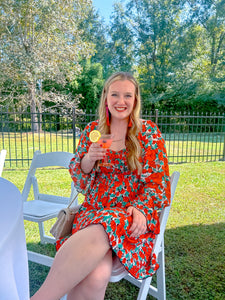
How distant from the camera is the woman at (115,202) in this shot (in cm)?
122

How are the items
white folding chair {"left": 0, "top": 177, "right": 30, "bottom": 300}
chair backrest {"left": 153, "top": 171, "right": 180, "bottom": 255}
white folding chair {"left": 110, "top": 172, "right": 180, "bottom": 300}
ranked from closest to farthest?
1. white folding chair {"left": 0, "top": 177, "right": 30, "bottom": 300}
2. white folding chair {"left": 110, "top": 172, "right": 180, "bottom": 300}
3. chair backrest {"left": 153, "top": 171, "right": 180, "bottom": 255}

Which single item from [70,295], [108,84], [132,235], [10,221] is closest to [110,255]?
[132,235]

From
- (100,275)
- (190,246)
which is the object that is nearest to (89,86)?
(190,246)

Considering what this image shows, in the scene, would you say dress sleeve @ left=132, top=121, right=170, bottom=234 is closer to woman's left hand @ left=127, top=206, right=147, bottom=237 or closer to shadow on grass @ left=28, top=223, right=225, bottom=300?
woman's left hand @ left=127, top=206, right=147, bottom=237

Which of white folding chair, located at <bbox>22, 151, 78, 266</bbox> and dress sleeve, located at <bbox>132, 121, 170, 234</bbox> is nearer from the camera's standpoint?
dress sleeve, located at <bbox>132, 121, 170, 234</bbox>

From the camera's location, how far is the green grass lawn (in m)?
2.11

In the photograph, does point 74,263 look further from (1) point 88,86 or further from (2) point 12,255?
(1) point 88,86

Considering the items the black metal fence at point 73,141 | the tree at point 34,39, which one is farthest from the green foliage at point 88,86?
the black metal fence at point 73,141

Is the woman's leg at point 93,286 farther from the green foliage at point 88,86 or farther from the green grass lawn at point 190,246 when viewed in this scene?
the green foliage at point 88,86

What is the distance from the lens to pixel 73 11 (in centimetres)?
1337

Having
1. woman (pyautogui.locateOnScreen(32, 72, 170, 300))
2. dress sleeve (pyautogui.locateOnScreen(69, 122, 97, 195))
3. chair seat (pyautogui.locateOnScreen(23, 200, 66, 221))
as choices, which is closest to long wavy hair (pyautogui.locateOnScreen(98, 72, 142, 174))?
woman (pyautogui.locateOnScreen(32, 72, 170, 300))

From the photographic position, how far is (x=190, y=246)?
2.80 meters

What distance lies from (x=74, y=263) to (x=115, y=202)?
0.50 m

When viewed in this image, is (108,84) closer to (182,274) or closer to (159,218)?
(159,218)
